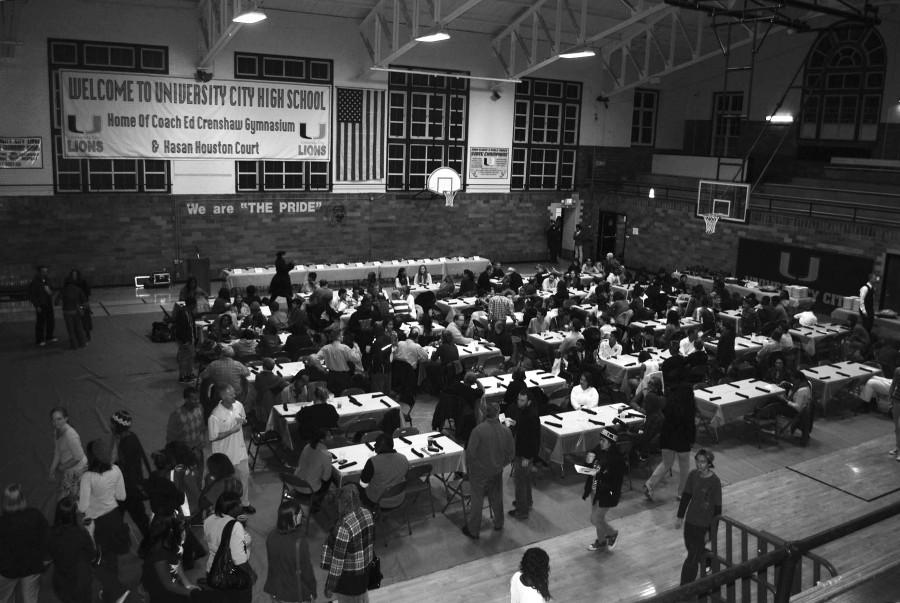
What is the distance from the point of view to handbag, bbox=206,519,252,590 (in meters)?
5.27

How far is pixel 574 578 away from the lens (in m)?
7.47

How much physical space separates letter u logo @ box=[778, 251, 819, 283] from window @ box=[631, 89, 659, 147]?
8.55 m

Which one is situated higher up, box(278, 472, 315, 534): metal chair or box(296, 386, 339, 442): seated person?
box(296, 386, 339, 442): seated person

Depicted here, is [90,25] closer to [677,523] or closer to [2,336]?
[2,336]

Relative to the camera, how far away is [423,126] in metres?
23.5

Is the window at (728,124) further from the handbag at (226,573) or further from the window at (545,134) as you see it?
the handbag at (226,573)

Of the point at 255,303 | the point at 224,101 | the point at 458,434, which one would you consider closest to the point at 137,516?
the point at 458,434

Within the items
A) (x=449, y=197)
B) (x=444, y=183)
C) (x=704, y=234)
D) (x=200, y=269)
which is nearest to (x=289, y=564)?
(x=200, y=269)

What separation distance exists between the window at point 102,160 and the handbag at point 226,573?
16.2m

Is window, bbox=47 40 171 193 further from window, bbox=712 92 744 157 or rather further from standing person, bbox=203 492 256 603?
window, bbox=712 92 744 157

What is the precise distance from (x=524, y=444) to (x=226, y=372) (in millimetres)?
3845

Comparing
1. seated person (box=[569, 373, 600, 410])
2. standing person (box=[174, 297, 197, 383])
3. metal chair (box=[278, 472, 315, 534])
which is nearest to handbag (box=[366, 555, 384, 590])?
metal chair (box=[278, 472, 315, 534])

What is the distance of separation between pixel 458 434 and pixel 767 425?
4.53 meters

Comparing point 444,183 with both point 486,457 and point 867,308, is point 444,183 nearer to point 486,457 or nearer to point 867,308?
point 867,308
